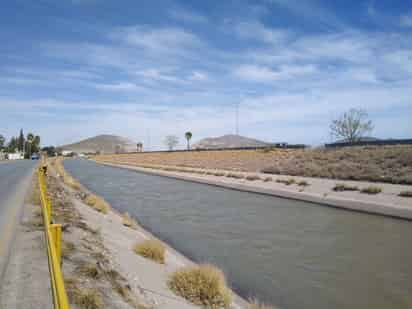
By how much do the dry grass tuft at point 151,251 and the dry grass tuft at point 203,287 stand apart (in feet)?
6.40

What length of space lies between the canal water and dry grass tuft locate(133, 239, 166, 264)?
1704mm

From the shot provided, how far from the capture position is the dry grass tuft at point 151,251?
926cm

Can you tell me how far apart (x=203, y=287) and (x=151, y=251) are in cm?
286

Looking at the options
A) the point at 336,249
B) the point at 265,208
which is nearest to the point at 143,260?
the point at 336,249

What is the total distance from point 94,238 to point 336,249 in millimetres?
8272

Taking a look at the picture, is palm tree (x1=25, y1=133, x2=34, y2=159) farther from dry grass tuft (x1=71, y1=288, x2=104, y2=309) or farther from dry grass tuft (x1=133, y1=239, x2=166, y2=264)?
dry grass tuft (x1=71, y1=288, x2=104, y2=309)

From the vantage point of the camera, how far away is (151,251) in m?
9.43

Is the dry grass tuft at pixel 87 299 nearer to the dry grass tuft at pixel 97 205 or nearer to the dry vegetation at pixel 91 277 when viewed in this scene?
the dry vegetation at pixel 91 277

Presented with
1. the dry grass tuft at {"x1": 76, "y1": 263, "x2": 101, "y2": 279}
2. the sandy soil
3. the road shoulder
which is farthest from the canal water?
the road shoulder

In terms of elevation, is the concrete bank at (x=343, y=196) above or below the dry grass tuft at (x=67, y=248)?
below

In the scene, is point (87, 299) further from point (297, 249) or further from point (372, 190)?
point (372, 190)

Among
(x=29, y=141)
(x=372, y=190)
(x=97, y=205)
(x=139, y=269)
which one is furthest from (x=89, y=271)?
(x=29, y=141)

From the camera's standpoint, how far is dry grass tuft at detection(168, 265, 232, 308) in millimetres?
6730

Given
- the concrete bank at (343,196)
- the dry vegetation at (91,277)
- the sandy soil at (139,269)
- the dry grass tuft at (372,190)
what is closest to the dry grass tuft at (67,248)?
the dry vegetation at (91,277)
